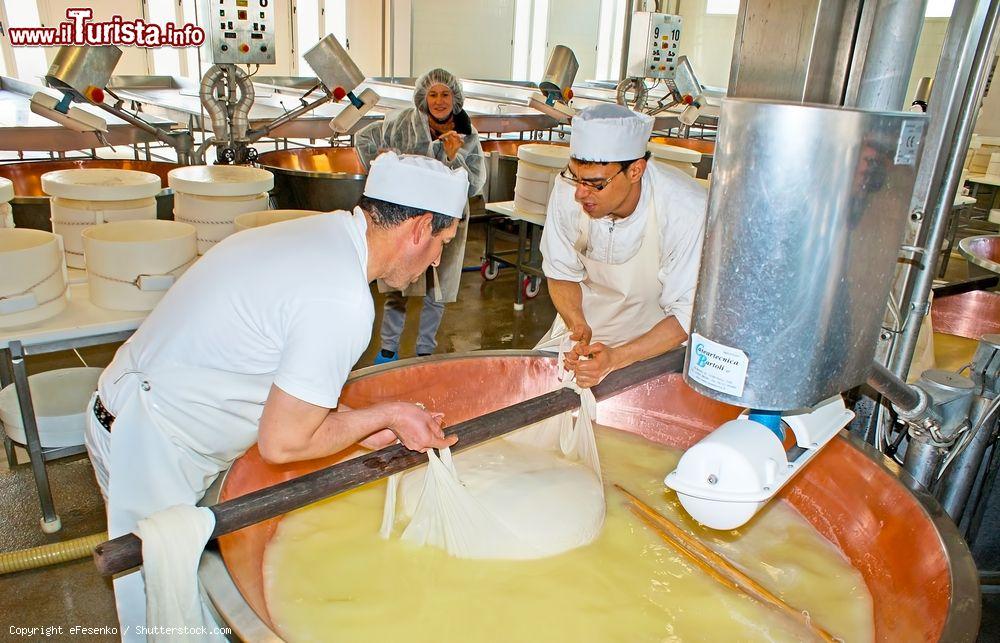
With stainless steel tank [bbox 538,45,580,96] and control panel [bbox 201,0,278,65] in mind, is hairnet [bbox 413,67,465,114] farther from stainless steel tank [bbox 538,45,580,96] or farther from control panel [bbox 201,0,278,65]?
stainless steel tank [bbox 538,45,580,96]

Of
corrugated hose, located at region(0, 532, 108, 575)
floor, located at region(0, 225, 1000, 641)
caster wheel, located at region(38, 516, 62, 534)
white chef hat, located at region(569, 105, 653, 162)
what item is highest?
white chef hat, located at region(569, 105, 653, 162)

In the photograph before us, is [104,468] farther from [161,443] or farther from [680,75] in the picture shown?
[680,75]

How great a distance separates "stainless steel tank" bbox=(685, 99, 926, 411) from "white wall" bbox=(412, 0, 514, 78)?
9.78 meters

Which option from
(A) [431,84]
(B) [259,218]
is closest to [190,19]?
(A) [431,84]

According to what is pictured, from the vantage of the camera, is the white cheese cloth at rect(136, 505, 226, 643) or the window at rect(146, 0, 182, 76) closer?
the white cheese cloth at rect(136, 505, 226, 643)

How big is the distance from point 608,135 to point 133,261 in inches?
59.8

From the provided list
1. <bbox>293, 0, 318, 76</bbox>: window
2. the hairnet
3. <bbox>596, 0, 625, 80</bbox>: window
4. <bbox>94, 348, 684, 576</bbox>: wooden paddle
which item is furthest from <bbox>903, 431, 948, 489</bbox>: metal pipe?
<bbox>596, 0, 625, 80</bbox>: window

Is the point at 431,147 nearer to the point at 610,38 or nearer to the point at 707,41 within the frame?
the point at 707,41

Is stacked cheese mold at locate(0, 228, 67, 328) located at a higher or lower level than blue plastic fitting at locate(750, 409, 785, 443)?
lower

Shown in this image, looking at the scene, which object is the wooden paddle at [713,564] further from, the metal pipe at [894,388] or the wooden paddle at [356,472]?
the metal pipe at [894,388]

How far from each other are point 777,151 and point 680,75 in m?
5.92

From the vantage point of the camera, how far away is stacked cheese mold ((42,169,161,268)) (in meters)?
2.65

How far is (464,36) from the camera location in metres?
10.2

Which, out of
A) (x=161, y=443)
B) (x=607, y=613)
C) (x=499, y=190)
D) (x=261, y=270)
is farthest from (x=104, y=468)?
(x=499, y=190)
